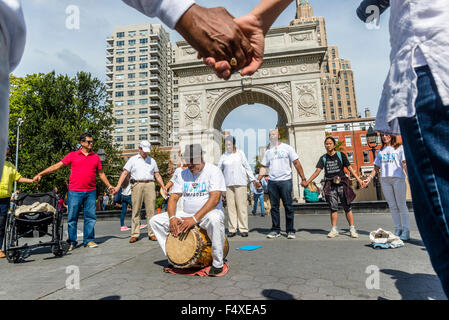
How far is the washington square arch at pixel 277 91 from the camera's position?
19.0 meters

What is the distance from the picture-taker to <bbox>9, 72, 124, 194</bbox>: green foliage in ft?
71.3

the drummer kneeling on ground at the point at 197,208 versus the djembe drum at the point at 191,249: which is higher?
the drummer kneeling on ground at the point at 197,208

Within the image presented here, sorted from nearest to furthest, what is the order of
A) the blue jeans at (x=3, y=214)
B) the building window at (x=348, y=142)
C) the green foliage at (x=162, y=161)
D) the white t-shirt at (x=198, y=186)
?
1. the white t-shirt at (x=198, y=186)
2. the blue jeans at (x=3, y=214)
3. the green foliage at (x=162, y=161)
4. the building window at (x=348, y=142)

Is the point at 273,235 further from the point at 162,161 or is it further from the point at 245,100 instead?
the point at 162,161

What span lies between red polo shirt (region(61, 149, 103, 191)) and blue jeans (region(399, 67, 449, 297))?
5.33 metres

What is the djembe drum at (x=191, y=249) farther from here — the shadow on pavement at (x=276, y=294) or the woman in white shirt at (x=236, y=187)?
the woman in white shirt at (x=236, y=187)

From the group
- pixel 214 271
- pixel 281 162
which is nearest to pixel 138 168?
pixel 281 162

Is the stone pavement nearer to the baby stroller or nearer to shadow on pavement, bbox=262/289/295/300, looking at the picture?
shadow on pavement, bbox=262/289/295/300

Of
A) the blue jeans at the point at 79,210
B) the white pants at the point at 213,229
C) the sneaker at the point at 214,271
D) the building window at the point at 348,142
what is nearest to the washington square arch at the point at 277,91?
the blue jeans at the point at 79,210

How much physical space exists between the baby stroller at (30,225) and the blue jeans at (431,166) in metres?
5.05

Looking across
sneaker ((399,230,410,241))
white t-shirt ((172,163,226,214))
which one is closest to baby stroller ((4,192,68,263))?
white t-shirt ((172,163,226,214))

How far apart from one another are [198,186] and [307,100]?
57.4 ft

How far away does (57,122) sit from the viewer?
22.2m
